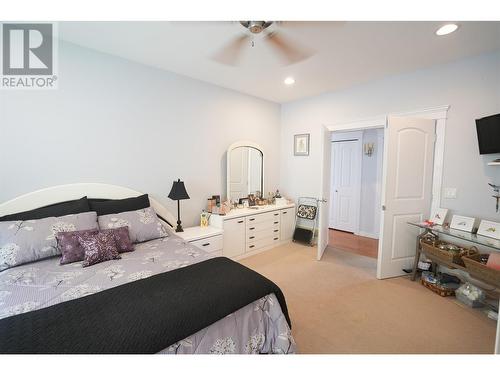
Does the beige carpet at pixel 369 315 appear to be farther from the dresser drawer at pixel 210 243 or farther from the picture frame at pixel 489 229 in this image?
the picture frame at pixel 489 229

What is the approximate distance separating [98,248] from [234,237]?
1.76 metres

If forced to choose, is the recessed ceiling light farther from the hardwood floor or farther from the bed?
the hardwood floor

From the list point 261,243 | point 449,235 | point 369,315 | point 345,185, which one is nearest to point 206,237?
point 261,243

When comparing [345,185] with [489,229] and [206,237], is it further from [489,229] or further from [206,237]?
[206,237]

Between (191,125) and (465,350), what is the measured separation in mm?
3548

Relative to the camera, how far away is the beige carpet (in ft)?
5.73

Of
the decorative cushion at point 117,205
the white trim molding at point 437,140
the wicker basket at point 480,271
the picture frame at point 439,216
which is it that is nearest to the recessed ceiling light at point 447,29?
the white trim molding at point 437,140

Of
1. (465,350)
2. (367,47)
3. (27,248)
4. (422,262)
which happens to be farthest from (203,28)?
(422,262)

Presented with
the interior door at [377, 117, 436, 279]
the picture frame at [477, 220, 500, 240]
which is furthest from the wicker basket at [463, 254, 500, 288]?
the interior door at [377, 117, 436, 279]

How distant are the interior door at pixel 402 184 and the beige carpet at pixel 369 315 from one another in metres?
0.36

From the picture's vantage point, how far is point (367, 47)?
88.5 inches

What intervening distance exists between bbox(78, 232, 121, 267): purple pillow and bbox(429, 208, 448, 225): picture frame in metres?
3.43

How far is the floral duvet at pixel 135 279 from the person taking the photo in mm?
1224
